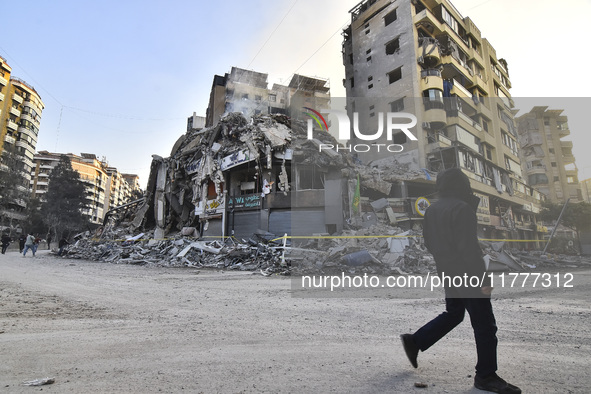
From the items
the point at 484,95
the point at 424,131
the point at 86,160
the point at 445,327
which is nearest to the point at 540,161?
the point at 484,95

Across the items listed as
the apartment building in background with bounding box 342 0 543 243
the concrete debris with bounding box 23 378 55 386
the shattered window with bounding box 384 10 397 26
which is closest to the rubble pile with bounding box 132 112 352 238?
the apartment building in background with bounding box 342 0 543 243

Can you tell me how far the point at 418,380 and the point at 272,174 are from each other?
70.3 ft

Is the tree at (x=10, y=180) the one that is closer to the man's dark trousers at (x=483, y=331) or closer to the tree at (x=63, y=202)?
the tree at (x=63, y=202)

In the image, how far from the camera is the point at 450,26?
111 feet

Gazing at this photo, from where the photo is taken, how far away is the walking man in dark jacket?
2.06m

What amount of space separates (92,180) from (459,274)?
94.1 metres

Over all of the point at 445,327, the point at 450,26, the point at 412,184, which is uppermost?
the point at 450,26

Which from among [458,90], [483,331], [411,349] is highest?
[458,90]

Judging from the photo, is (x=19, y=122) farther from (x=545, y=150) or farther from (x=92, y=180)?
(x=545, y=150)

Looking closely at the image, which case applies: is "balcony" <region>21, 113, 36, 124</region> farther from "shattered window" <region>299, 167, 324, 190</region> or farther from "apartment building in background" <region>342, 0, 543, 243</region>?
"shattered window" <region>299, 167, 324, 190</region>

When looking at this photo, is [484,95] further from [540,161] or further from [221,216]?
[221,216]

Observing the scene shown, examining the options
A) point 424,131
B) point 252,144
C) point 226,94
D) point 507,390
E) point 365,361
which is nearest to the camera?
point 507,390

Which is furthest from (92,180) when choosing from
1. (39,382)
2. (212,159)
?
(39,382)

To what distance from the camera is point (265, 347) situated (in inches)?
119
